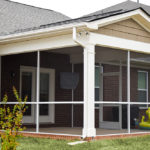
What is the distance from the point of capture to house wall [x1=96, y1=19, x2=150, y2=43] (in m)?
10.6

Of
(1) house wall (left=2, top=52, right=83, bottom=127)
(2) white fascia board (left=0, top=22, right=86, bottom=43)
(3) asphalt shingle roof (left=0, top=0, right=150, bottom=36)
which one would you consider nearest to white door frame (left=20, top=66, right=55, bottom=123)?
(1) house wall (left=2, top=52, right=83, bottom=127)

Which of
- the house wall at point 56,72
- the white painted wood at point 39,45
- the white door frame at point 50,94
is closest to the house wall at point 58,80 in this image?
the house wall at point 56,72

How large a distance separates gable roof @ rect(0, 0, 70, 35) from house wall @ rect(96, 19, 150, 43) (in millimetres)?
4261

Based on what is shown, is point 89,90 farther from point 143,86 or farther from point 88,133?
point 143,86

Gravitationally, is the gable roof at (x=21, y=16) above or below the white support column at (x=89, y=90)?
above

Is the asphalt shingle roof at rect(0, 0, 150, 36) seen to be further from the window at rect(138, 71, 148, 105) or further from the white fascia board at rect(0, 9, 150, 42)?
the window at rect(138, 71, 148, 105)

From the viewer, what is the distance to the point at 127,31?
36.6ft

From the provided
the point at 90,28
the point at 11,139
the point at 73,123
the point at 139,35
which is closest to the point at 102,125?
the point at 73,123

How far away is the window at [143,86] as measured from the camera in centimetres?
1800

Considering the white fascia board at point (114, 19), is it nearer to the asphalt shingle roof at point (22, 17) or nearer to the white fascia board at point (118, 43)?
the white fascia board at point (118, 43)

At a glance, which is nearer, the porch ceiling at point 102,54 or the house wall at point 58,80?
the porch ceiling at point 102,54

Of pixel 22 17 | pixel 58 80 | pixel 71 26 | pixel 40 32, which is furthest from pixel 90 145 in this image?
pixel 22 17

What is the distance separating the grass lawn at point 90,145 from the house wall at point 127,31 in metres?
2.93

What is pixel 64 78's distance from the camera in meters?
14.0
